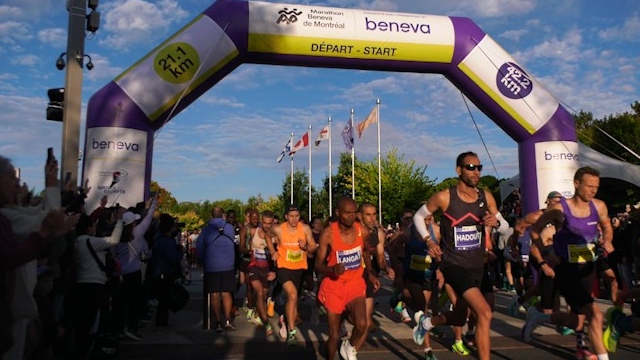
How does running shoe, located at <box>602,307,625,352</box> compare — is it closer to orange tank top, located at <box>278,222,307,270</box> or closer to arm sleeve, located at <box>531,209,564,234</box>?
arm sleeve, located at <box>531,209,564,234</box>

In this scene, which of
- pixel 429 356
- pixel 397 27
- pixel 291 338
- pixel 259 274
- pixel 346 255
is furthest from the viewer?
pixel 397 27

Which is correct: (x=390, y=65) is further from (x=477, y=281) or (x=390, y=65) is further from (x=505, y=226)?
(x=477, y=281)

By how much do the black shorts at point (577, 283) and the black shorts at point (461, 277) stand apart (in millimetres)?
1000

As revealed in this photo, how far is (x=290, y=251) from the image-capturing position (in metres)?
8.19

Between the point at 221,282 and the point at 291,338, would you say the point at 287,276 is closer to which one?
the point at 291,338

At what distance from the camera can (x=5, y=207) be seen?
3.62 meters

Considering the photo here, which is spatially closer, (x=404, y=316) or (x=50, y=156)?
(x=50, y=156)

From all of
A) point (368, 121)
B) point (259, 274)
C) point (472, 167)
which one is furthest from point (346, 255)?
point (368, 121)

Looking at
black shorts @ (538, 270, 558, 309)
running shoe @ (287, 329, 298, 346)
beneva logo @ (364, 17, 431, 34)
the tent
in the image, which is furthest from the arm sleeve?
the tent

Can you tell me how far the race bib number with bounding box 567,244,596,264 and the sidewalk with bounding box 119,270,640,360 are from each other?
1.39 m

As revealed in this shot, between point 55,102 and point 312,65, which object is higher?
point 312,65

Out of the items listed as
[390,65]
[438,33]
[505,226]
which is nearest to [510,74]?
[438,33]

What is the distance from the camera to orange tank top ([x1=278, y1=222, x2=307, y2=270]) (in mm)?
8164

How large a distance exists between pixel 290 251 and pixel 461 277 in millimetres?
3342
